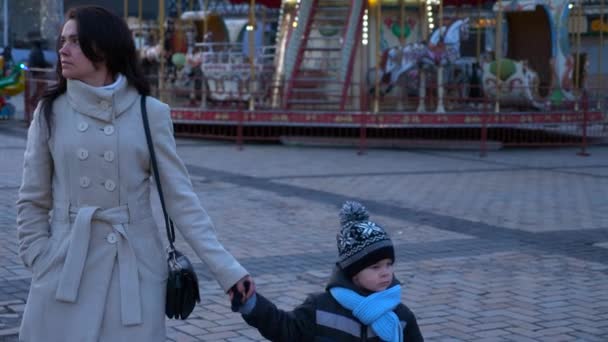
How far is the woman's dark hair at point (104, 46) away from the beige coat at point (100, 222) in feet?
0.12

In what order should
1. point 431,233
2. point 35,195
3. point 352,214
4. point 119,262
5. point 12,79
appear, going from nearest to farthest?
point 119,262 < point 35,195 < point 352,214 < point 431,233 < point 12,79

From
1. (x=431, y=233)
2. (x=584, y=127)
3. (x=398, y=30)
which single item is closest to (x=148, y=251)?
(x=431, y=233)

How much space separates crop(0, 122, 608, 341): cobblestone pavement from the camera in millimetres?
6547

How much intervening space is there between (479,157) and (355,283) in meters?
14.1

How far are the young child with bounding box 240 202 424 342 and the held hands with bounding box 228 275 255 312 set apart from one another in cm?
4

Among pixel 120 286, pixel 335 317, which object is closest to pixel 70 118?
pixel 120 286

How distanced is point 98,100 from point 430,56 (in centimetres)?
1545

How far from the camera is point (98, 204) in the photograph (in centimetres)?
340

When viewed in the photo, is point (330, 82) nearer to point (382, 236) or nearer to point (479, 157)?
point (479, 157)

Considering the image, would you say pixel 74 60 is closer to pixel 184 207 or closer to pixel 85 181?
pixel 85 181

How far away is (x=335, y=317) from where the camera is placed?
3.55m

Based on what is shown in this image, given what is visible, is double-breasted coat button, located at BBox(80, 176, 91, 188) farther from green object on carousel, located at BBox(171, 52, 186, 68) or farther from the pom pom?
green object on carousel, located at BBox(171, 52, 186, 68)

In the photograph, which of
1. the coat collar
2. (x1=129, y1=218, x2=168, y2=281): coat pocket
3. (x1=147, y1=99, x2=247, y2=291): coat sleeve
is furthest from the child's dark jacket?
the coat collar

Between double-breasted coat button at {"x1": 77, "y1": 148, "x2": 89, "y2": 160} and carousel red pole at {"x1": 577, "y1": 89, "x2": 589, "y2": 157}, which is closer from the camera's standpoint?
double-breasted coat button at {"x1": 77, "y1": 148, "x2": 89, "y2": 160}
